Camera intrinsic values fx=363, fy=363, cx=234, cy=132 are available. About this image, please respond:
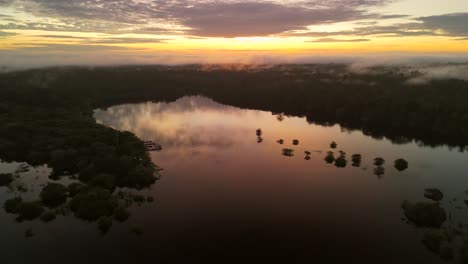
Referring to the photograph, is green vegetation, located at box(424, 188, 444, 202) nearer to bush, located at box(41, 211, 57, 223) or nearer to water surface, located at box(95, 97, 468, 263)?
water surface, located at box(95, 97, 468, 263)

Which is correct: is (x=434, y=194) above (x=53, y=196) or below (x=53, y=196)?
below

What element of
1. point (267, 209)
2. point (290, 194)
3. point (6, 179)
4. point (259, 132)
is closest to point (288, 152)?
point (259, 132)

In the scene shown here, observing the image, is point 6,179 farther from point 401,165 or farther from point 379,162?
point 401,165

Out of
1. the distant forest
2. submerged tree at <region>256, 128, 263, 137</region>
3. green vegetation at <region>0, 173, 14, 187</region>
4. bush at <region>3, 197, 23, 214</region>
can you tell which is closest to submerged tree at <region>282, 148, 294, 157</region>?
submerged tree at <region>256, 128, 263, 137</region>

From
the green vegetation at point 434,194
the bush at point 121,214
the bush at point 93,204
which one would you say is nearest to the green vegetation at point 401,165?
the green vegetation at point 434,194

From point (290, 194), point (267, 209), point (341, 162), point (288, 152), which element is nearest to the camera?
point (267, 209)
